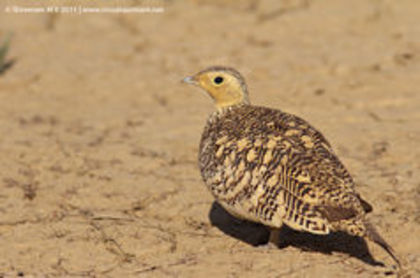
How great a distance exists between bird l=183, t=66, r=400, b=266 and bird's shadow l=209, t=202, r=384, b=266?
21cm

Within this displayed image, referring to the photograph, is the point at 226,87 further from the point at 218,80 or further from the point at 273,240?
the point at 273,240

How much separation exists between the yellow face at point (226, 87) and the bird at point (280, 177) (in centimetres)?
27

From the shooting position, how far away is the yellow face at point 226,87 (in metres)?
4.70

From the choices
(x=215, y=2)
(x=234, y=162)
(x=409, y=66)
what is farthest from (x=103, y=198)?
(x=215, y=2)

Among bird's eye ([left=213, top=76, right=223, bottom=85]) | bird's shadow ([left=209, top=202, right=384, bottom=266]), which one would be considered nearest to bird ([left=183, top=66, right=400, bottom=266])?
bird's shadow ([left=209, top=202, right=384, bottom=266])

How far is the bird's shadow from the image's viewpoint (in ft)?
13.5

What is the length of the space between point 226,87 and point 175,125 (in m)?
1.55

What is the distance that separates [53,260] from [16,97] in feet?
10.2

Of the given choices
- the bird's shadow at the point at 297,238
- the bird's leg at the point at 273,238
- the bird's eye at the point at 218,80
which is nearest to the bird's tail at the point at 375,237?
the bird's shadow at the point at 297,238

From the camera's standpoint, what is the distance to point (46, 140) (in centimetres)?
588

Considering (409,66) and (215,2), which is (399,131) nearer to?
(409,66)

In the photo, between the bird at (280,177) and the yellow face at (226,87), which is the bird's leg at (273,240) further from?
the yellow face at (226,87)

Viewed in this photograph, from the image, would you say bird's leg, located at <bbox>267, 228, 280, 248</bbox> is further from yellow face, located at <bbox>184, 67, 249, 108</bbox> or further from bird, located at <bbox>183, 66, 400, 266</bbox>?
yellow face, located at <bbox>184, 67, 249, 108</bbox>

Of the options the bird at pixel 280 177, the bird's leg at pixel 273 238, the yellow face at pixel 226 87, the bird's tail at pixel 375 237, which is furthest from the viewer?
the yellow face at pixel 226 87
